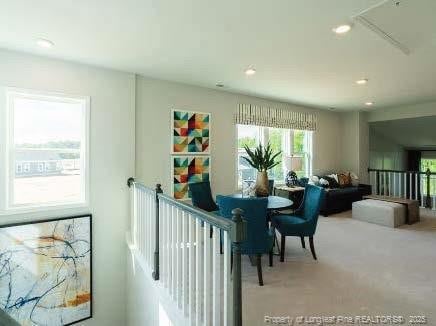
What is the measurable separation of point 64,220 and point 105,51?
2104 mm

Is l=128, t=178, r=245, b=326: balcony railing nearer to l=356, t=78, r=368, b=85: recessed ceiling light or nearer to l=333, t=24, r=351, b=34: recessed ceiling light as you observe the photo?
l=333, t=24, r=351, b=34: recessed ceiling light

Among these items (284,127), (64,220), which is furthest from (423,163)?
(64,220)

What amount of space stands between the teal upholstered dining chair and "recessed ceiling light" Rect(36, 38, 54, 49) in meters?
3.26

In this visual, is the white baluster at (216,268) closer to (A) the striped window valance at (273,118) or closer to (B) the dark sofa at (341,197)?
(A) the striped window valance at (273,118)

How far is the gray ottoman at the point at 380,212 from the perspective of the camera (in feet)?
15.9

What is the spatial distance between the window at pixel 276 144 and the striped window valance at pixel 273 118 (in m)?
0.13

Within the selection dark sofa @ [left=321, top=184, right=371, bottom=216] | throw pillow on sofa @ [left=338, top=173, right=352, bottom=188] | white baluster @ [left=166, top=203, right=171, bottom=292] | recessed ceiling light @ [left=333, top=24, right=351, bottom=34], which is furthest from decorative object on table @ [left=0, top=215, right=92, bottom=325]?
throw pillow on sofa @ [left=338, top=173, right=352, bottom=188]

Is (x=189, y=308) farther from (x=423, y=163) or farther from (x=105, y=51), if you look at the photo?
(x=423, y=163)

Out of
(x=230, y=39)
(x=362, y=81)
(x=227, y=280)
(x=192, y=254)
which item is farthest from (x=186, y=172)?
(x=362, y=81)

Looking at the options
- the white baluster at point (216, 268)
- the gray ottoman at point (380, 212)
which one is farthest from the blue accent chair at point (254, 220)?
the gray ottoman at point (380, 212)

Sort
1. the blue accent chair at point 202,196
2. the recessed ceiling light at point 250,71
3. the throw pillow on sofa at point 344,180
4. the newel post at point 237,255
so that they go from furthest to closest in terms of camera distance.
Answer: the throw pillow on sofa at point 344,180
the blue accent chair at point 202,196
the recessed ceiling light at point 250,71
the newel post at point 237,255

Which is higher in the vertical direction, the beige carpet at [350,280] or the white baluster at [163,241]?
the white baluster at [163,241]

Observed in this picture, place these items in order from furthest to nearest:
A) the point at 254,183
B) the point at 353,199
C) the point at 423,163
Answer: the point at 423,163, the point at 353,199, the point at 254,183

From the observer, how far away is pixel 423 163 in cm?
881
